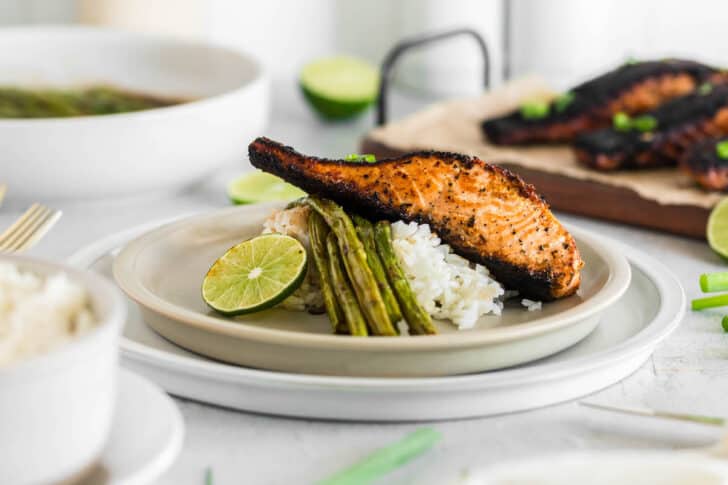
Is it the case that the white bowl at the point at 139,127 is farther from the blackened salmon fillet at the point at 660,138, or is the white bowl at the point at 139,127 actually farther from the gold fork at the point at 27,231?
the blackened salmon fillet at the point at 660,138

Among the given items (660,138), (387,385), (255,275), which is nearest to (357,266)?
(255,275)

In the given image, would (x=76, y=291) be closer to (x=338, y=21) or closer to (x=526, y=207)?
(x=526, y=207)

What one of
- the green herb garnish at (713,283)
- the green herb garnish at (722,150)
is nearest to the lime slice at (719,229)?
the green herb garnish at (722,150)

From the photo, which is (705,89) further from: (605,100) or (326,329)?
(326,329)

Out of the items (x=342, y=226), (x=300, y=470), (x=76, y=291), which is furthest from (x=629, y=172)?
(x=76, y=291)

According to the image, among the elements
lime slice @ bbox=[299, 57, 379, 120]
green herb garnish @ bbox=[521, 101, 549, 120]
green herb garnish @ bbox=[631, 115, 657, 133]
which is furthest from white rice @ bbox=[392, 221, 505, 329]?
lime slice @ bbox=[299, 57, 379, 120]

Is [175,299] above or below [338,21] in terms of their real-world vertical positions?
above
